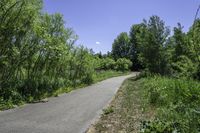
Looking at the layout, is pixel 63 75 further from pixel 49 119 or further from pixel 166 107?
pixel 166 107

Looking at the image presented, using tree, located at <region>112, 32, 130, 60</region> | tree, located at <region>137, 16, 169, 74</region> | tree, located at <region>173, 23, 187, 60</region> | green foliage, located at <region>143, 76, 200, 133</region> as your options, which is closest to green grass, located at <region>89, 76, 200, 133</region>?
green foliage, located at <region>143, 76, 200, 133</region>

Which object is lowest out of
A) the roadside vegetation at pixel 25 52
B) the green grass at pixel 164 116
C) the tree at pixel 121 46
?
the green grass at pixel 164 116

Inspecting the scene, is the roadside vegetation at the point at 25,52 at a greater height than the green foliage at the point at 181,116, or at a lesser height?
greater

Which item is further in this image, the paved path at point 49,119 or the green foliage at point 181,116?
the paved path at point 49,119

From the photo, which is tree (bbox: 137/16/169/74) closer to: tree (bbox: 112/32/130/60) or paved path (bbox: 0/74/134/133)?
paved path (bbox: 0/74/134/133)

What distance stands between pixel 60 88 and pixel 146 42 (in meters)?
31.5

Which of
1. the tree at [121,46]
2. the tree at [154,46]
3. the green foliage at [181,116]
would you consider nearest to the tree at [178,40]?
the tree at [154,46]

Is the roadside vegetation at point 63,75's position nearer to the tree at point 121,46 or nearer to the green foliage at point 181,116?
the green foliage at point 181,116

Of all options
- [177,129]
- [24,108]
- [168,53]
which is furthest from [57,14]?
[168,53]

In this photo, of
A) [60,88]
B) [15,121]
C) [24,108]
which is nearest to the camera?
[15,121]

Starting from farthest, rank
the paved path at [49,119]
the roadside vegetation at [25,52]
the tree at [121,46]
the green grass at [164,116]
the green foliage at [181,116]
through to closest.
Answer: the tree at [121,46]
the roadside vegetation at [25,52]
the paved path at [49,119]
the green grass at [164,116]
the green foliage at [181,116]

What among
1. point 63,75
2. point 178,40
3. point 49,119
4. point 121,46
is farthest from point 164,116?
point 121,46

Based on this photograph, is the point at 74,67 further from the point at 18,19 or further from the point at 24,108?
the point at 24,108

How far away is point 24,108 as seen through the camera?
51.7 feet
